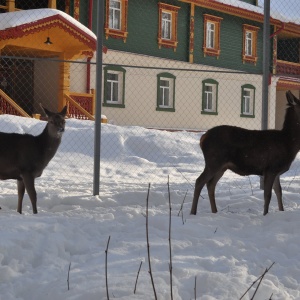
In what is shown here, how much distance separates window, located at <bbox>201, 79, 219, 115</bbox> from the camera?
28.1 m

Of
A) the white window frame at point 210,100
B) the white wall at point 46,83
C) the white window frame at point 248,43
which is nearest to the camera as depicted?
the white wall at point 46,83

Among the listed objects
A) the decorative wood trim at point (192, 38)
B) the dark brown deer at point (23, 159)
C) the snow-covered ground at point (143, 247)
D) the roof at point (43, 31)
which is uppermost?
the decorative wood trim at point (192, 38)

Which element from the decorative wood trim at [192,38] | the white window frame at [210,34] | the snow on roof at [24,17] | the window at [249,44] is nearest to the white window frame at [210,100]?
the decorative wood trim at [192,38]

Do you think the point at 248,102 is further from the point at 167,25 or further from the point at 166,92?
the point at 167,25

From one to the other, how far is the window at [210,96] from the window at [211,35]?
4.32 ft

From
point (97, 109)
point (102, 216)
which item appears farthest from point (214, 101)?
point (102, 216)

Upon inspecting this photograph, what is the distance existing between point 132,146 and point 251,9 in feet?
46.3

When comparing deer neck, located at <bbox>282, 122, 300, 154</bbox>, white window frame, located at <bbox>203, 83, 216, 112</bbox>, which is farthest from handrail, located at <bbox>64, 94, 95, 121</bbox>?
deer neck, located at <bbox>282, 122, 300, 154</bbox>

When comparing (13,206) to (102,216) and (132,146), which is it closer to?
(102,216)

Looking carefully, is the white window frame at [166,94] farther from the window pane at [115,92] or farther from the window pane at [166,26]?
the window pane at [115,92]

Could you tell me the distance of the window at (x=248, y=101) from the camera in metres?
29.8

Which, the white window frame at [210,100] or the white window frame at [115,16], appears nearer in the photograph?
the white window frame at [115,16]

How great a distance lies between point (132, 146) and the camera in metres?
18.0

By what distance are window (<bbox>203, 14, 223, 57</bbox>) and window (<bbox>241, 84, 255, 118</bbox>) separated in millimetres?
2300
